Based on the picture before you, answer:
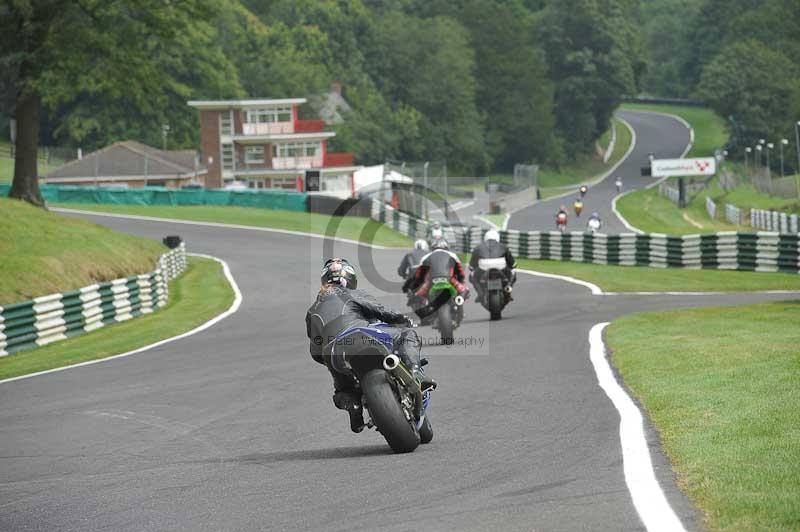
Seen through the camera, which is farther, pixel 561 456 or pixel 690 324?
pixel 690 324

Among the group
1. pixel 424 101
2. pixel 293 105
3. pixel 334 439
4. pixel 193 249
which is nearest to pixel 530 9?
pixel 424 101

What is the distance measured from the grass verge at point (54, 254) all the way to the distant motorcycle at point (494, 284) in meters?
9.66

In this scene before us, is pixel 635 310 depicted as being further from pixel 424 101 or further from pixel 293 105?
pixel 424 101

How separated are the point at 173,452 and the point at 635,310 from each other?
1514cm

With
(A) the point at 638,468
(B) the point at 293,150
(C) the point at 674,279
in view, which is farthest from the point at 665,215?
(A) the point at 638,468

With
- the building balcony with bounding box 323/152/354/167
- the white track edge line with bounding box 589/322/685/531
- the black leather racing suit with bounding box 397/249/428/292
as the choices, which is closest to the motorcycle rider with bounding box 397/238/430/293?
the black leather racing suit with bounding box 397/249/428/292

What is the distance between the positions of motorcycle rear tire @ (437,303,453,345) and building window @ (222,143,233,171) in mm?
86598

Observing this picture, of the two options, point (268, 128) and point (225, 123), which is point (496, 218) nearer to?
point (268, 128)

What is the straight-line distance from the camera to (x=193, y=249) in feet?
167

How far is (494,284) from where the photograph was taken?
22.6m

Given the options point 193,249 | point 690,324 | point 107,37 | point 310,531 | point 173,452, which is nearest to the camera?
point 310,531

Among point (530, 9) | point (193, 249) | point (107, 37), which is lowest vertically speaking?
point (193, 249)

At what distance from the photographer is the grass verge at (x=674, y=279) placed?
99.2 feet

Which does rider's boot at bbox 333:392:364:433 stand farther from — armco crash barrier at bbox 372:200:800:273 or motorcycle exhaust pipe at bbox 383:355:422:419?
armco crash barrier at bbox 372:200:800:273
